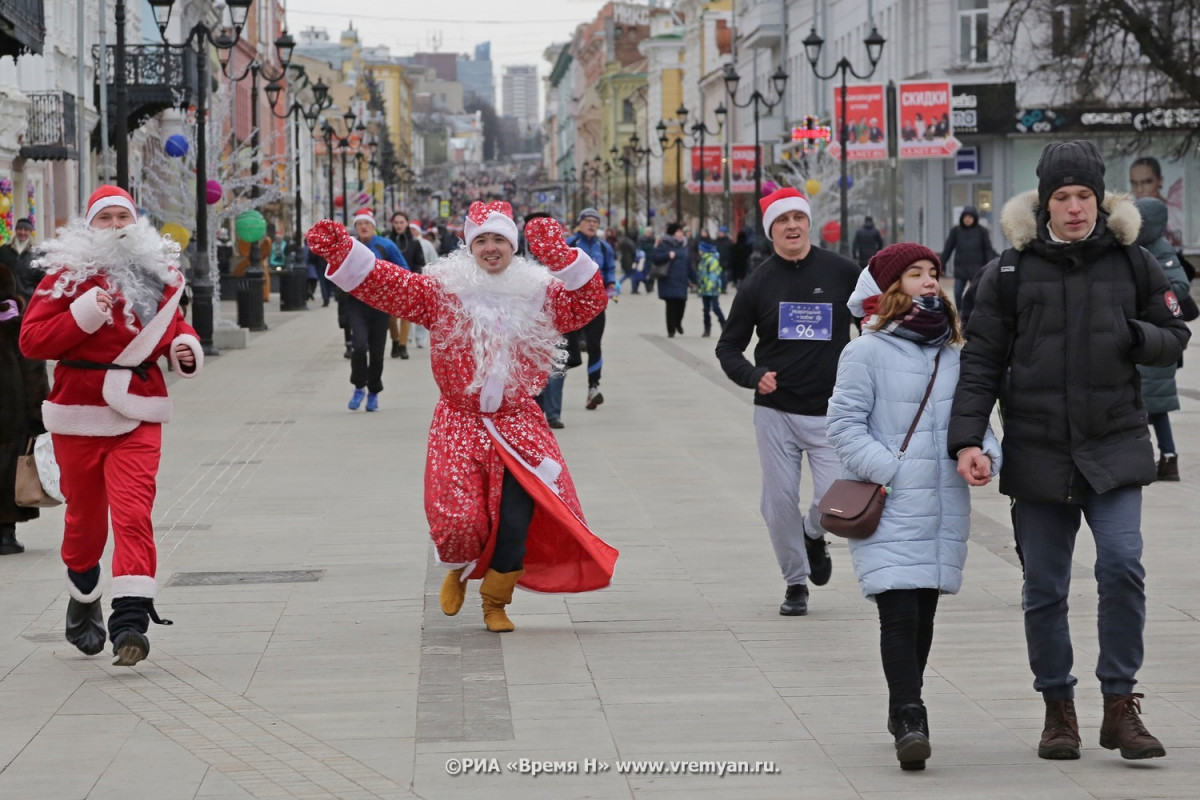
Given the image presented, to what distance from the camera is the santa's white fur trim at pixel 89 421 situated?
722 centimetres

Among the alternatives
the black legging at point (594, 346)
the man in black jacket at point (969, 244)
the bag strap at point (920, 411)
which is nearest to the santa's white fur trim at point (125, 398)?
the bag strap at point (920, 411)

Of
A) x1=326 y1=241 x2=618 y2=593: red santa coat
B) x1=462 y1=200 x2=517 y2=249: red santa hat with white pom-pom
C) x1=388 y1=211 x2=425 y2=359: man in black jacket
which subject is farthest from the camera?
x1=388 y1=211 x2=425 y2=359: man in black jacket

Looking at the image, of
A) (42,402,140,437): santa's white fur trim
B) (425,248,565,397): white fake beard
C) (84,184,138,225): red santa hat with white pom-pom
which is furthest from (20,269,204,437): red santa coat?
(425,248,565,397): white fake beard

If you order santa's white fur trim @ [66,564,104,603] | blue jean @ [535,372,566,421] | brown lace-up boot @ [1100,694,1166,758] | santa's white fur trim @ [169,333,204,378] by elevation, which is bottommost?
brown lace-up boot @ [1100,694,1166,758]

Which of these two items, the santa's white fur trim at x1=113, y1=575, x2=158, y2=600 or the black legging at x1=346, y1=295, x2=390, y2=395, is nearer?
the santa's white fur trim at x1=113, y1=575, x2=158, y2=600

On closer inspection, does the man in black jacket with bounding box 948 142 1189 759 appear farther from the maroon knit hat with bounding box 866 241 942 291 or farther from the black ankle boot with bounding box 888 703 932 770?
the black ankle boot with bounding box 888 703 932 770

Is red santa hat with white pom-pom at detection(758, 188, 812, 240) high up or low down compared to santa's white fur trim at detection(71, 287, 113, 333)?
up

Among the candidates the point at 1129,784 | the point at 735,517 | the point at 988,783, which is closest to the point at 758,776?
the point at 988,783

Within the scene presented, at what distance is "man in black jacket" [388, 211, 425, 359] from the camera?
23609 mm

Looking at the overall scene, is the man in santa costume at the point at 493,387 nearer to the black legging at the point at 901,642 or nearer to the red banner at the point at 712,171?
the black legging at the point at 901,642

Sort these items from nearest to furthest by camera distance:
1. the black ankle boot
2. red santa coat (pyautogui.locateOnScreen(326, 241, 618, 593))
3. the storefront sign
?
1. the black ankle boot
2. red santa coat (pyautogui.locateOnScreen(326, 241, 618, 593))
3. the storefront sign

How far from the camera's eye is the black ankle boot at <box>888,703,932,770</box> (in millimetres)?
5574

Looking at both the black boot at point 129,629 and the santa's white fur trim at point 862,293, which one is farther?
the black boot at point 129,629

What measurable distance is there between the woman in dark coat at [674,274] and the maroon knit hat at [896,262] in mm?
21255
